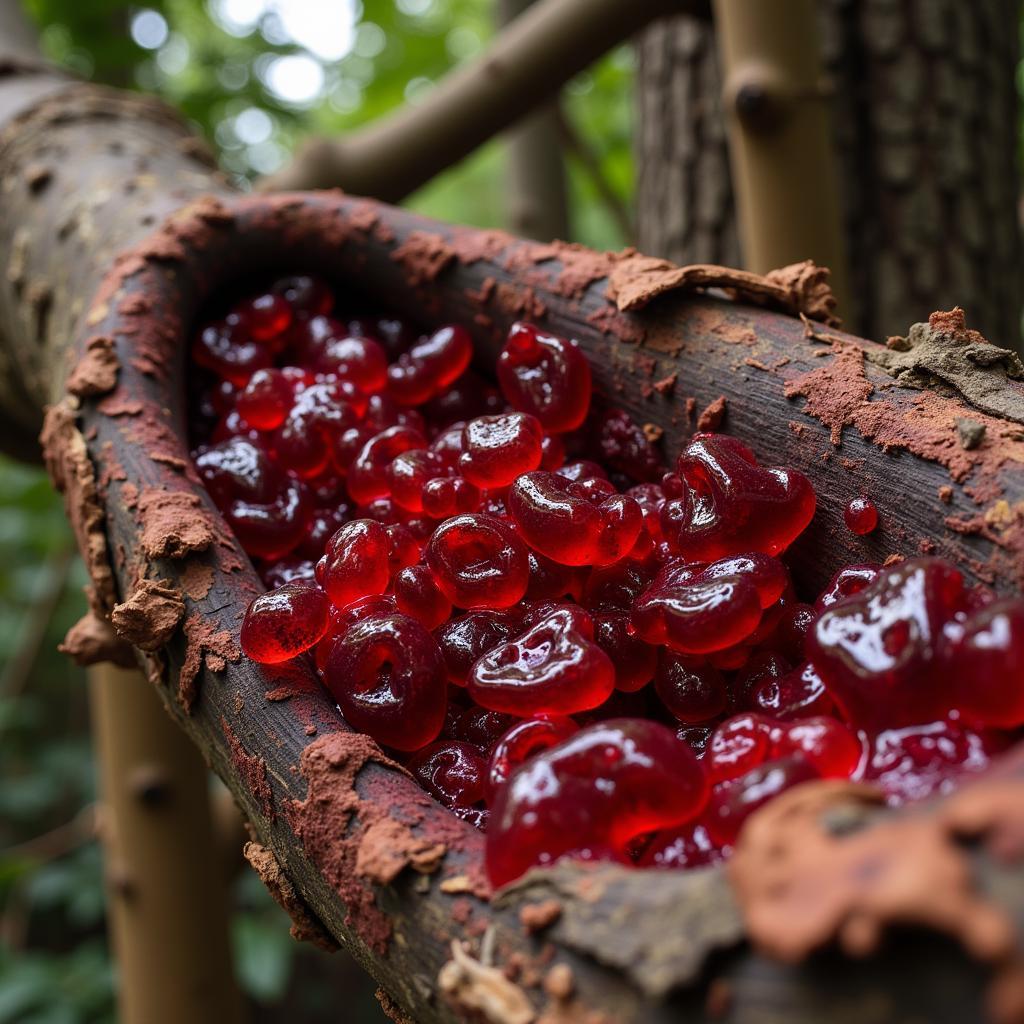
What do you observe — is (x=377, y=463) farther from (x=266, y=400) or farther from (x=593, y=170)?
(x=593, y=170)

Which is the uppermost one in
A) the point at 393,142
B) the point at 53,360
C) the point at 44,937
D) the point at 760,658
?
the point at 393,142

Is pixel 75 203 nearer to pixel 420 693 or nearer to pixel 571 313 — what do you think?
pixel 571 313

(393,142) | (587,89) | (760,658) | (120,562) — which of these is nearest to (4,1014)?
(120,562)

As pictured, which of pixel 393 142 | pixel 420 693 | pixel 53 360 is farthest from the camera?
pixel 393 142

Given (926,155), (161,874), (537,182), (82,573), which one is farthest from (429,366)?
(82,573)

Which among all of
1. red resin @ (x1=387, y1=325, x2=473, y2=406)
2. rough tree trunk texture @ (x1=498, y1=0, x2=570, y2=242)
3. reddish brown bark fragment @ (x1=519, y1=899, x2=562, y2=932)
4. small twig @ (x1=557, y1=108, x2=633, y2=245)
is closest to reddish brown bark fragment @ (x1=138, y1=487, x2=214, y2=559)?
red resin @ (x1=387, y1=325, x2=473, y2=406)

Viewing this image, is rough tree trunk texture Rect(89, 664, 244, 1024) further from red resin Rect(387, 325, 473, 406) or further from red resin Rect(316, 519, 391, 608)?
red resin Rect(316, 519, 391, 608)
